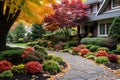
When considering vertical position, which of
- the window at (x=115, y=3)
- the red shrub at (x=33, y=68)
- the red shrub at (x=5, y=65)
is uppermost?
the window at (x=115, y=3)

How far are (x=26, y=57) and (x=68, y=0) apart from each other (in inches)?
659

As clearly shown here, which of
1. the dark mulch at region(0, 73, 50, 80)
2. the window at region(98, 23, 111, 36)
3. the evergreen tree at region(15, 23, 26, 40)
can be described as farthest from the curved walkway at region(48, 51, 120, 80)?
the evergreen tree at region(15, 23, 26, 40)

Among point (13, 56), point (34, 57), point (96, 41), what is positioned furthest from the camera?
point (96, 41)

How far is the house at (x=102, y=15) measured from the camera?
920 inches

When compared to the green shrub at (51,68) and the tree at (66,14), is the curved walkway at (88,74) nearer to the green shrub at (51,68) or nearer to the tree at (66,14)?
the green shrub at (51,68)

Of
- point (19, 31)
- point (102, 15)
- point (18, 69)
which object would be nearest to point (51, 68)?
point (18, 69)

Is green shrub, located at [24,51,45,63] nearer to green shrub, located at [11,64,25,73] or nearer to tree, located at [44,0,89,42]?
green shrub, located at [11,64,25,73]

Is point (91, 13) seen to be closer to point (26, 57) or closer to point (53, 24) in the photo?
point (53, 24)

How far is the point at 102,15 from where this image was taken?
24.5 metres

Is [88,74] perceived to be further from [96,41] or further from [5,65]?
[96,41]

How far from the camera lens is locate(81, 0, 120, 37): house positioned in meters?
23.4

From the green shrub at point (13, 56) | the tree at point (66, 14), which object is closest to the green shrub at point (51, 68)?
the green shrub at point (13, 56)

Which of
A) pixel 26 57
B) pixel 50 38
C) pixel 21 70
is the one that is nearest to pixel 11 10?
pixel 26 57

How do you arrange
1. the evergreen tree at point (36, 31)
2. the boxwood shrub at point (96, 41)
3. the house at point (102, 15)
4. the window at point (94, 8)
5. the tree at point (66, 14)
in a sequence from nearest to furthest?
the boxwood shrub at point (96, 41) < the house at point (102, 15) < the tree at point (66, 14) < the window at point (94, 8) < the evergreen tree at point (36, 31)
